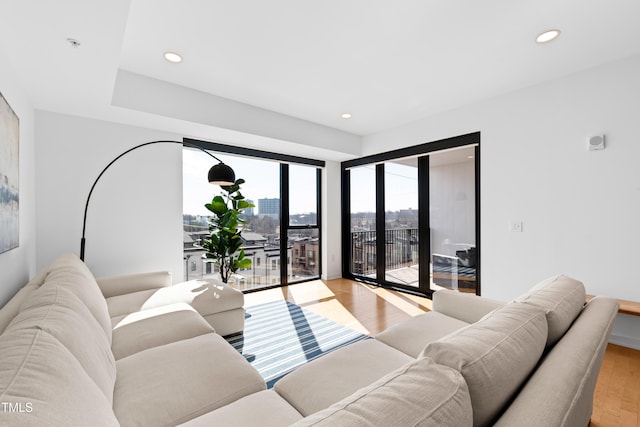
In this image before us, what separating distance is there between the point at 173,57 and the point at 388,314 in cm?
354

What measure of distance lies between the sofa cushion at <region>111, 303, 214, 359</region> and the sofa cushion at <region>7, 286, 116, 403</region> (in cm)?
41

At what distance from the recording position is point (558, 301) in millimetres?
1227

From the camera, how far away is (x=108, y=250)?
3.19 meters

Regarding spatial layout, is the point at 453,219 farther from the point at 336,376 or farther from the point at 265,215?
the point at 336,376

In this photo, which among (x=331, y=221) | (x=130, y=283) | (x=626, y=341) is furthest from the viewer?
(x=331, y=221)

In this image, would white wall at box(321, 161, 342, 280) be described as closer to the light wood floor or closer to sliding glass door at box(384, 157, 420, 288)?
the light wood floor

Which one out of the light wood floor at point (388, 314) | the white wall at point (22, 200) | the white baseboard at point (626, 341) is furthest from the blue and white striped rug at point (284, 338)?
the white baseboard at point (626, 341)

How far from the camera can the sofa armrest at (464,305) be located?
6.58 feet

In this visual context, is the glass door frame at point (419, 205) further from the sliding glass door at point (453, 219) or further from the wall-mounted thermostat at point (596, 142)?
the wall-mounted thermostat at point (596, 142)

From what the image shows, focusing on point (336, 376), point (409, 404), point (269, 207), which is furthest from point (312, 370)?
point (269, 207)

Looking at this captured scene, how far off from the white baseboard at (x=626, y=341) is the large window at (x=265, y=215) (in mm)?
3968

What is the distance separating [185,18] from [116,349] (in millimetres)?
2214

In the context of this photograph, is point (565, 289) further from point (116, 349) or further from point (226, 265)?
point (226, 265)

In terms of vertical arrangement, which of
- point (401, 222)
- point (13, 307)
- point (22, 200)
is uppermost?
point (22, 200)
